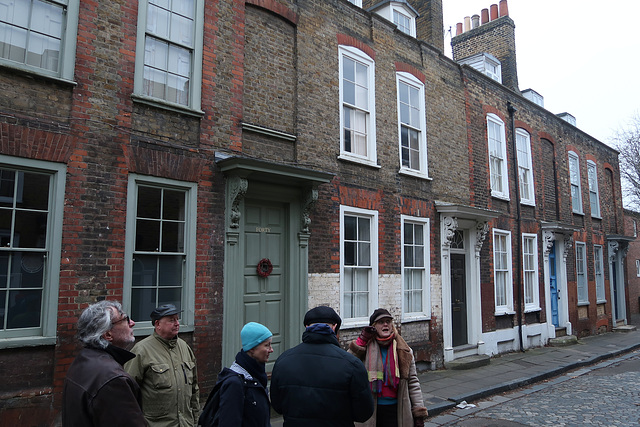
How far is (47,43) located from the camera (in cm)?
602

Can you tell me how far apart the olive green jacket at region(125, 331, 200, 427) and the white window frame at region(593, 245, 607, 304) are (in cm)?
1889

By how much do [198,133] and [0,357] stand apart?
3818 millimetres

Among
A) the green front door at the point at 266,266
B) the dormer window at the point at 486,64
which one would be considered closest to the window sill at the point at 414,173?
the green front door at the point at 266,266

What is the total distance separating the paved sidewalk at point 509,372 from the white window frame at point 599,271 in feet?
10.4

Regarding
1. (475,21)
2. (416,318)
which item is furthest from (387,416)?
(475,21)

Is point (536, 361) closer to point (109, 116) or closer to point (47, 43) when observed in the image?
point (109, 116)

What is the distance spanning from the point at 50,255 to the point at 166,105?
2.57 m

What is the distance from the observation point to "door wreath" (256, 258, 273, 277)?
7773mm

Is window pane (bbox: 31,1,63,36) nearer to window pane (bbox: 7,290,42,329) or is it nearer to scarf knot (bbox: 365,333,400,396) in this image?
window pane (bbox: 7,290,42,329)

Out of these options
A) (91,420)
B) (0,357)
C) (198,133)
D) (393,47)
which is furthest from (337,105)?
(91,420)

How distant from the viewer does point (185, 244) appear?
6.89 metres

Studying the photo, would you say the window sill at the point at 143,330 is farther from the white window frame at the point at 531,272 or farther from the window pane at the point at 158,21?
the white window frame at the point at 531,272

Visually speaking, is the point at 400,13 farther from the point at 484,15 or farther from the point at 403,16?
the point at 484,15

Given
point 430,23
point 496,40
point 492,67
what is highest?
point 496,40
